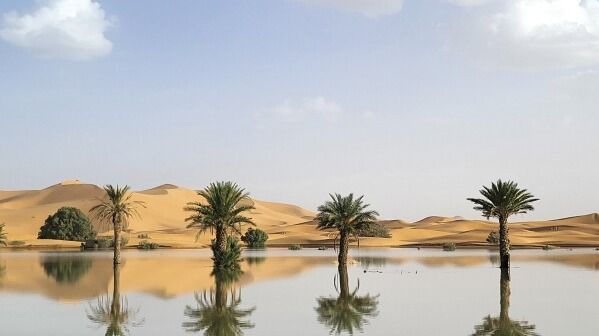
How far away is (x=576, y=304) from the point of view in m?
20.6

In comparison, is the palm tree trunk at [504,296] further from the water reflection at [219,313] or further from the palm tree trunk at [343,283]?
the water reflection at [219,313]

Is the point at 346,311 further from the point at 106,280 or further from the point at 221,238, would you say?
the point at 221,238

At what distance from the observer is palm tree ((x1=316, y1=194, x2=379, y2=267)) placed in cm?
4044

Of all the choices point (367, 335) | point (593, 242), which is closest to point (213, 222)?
point (367, 335)

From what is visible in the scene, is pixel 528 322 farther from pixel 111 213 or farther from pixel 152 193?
pixel 152 193

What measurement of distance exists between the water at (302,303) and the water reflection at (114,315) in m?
0.03

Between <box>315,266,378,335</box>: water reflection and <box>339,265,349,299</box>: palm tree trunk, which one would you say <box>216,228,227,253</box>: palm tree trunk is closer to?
<box>339,265,349,299</box>: palm tree trunk

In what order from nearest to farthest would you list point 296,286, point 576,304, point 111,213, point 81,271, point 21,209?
point 576,304, point 296,286, point 81,271, point 111,213, point 21,209

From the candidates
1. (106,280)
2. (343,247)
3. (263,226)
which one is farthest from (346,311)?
(263,226)

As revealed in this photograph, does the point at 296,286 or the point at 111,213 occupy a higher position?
the point at 111,213

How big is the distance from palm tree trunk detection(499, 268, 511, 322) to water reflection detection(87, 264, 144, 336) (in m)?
8.94

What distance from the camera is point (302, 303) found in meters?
21.2

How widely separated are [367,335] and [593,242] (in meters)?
78.6

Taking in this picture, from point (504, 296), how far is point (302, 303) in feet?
22.2
